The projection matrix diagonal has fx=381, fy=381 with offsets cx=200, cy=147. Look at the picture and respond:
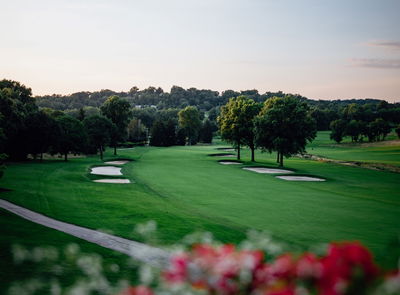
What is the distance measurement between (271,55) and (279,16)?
53.0 ft

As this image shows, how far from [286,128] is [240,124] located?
430 inches

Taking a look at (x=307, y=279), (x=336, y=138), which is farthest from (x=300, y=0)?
(x=336, y=138)

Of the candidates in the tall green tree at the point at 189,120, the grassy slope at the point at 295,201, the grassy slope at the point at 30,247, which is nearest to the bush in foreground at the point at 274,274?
the grassy slope at the point at 30,247

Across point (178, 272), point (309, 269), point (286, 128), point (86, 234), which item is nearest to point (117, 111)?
point (286, 128)

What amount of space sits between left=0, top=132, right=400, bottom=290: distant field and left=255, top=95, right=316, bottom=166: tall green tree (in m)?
12.6

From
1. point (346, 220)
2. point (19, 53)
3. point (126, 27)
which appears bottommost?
point (346, 220)

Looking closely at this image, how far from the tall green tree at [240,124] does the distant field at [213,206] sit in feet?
72.6

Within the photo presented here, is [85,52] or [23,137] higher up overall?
[85,52]

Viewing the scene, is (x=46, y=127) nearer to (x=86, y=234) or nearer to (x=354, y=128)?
(x=86, y=234)

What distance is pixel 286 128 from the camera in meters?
54.4

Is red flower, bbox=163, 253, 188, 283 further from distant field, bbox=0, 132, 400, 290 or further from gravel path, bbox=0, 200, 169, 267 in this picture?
gravel path, bbox=0, 200, 169, 267

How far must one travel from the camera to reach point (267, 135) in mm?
55125

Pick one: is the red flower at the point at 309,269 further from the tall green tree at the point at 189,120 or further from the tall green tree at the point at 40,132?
the tall green tree at the point at 189,120

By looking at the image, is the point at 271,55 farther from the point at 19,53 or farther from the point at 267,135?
the point at 19,53
